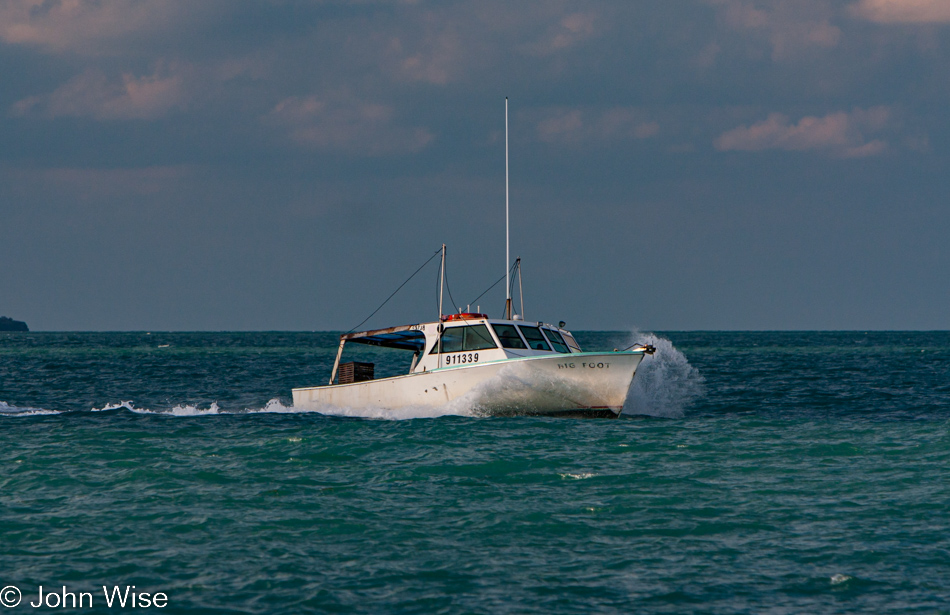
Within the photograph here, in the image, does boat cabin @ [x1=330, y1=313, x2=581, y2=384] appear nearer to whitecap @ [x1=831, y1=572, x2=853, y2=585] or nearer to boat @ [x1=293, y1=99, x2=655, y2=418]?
boat @ [x1=293, y1=99, x2=655, y2=418]

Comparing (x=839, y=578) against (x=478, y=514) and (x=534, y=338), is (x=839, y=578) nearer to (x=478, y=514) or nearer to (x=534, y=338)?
(x=478, y=514)

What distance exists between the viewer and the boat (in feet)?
78.0

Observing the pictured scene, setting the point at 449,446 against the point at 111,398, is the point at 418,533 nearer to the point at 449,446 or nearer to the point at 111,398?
the point at 449,446

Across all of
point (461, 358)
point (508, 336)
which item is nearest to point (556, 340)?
point (508, 336)

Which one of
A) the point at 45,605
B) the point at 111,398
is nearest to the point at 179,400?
the point at 111,398

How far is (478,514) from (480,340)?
12.2 m

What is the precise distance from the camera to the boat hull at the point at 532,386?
2364 centimetres

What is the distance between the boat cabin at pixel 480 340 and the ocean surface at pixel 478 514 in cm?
181

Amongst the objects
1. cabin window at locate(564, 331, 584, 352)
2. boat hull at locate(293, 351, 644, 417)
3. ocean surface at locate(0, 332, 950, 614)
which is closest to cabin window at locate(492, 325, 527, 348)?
boat hull at locate(293, 351, 644, 417)

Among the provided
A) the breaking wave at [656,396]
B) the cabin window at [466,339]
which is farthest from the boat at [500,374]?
the breaking wave at [656,396]

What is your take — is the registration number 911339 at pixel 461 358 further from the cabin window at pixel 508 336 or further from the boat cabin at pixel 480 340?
the cabin window at pixel 508 336

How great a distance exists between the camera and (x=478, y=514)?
1365 centimetres

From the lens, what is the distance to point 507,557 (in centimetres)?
1135

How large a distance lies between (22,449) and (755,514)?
15.9 meters
